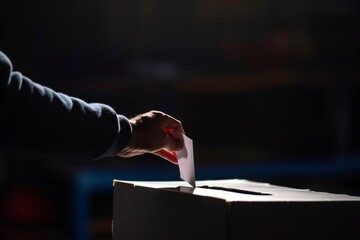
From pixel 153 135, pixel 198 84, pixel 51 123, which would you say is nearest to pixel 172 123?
pixel 153 135

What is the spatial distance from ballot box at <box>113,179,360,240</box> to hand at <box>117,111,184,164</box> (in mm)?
66

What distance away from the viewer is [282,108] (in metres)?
2.91

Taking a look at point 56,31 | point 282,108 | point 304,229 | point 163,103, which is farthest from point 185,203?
point 282,108

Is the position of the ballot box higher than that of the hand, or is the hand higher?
the hand

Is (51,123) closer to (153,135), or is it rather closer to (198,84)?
(153,135)

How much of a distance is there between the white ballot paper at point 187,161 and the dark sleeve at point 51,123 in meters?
0.14

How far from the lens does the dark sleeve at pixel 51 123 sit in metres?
0.80

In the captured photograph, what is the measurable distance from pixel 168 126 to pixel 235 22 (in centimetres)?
194

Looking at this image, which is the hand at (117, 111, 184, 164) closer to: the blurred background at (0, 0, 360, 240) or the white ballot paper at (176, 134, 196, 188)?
the white ballot paper at (176, 134, 196, 188)

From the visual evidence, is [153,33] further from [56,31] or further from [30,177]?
[30,177]

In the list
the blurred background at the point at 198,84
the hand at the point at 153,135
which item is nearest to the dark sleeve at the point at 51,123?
the hand at the point at 153,135

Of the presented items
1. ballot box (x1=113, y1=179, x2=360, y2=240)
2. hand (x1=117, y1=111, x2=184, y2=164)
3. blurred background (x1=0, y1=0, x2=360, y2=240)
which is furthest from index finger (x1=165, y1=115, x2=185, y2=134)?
blurred background (x1=0, y1=0, x2=360, y2=240)

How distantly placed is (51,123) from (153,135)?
22 cm

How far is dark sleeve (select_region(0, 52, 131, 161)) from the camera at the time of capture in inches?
31.6
